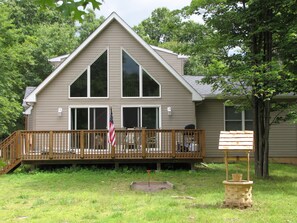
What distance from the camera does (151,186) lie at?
38.0 ft

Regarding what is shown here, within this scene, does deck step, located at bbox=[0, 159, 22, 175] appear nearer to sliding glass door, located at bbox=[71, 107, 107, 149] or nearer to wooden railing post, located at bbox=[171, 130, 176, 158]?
sliding glass door, located at bbox=[71, 107, 107, 149]

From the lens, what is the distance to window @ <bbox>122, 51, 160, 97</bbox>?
16922 millimetres

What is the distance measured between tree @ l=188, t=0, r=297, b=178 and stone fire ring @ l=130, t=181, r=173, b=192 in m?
3.58

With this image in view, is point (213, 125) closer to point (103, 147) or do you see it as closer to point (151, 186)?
point (103, 147)

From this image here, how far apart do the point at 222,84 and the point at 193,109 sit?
3.63 meters

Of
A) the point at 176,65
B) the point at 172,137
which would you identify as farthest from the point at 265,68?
the point at 176,65

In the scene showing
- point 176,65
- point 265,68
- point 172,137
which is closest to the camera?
point 265,68

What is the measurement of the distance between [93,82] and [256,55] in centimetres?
683

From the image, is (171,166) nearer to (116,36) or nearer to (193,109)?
(193,109)

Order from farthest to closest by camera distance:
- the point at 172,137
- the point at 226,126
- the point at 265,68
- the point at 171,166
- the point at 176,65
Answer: the point at 176,65 → the point at 226,126 → the point at 171,166 → the point at 172,137 → the point at 265,68

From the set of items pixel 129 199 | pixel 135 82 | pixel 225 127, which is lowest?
pixel 129 199

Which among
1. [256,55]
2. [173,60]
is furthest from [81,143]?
[173,60]

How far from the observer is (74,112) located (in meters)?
16.8

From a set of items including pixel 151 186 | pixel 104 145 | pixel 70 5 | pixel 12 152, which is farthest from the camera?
pixel 104 145
